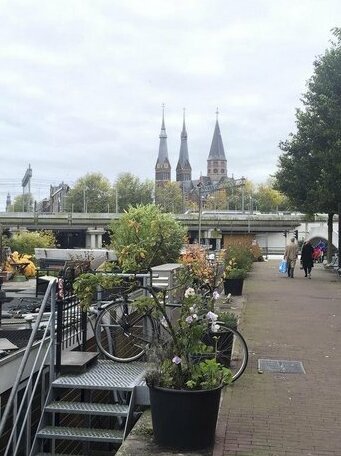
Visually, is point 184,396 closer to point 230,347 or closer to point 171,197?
point 230,347

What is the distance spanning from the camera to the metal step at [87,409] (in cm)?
544

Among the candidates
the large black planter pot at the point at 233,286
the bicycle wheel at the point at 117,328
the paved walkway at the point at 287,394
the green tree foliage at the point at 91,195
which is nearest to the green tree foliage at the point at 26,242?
the large black planter pot at the point at 233,286

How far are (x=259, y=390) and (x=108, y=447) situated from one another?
1.96m

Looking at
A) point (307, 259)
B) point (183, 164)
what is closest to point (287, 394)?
point (307, 259)

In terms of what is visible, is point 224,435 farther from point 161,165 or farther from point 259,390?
point 161,165

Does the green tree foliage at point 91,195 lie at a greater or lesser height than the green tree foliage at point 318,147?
greater

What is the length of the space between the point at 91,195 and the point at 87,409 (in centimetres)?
10672

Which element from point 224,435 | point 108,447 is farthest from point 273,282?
point 224,435

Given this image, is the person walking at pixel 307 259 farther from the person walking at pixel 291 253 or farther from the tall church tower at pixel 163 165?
the tall church tower at pixel 163 165

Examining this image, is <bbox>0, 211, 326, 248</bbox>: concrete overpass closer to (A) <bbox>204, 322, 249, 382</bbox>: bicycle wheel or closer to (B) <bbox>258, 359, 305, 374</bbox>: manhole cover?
(B) <bbox>258, 359, 305, 374</bbox>: manhole cover

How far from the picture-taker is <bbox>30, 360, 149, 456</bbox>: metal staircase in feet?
17.8

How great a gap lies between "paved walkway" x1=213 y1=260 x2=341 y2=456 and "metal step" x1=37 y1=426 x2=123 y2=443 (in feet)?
3.33

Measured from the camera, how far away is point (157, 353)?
5.02m

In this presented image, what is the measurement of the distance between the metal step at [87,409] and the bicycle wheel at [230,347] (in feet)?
5.06
